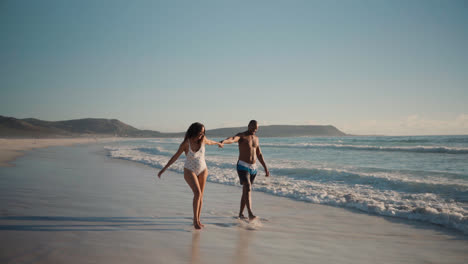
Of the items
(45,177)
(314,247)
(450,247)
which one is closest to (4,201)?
(45,177)

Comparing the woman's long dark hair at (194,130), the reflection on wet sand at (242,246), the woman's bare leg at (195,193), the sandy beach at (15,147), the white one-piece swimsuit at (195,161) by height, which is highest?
the woman's long dark hair at (194,130)

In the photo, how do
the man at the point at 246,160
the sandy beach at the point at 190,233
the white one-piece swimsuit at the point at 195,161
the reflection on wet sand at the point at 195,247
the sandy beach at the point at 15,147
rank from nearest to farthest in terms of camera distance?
the reflection on wet sand at the point at 195,247 → the sandy beach at the point at 190,233 → the white one-piece swimsuit at the point at 195,161 → the man at the point at 246,160 → the sandy beach at the point at 15,147

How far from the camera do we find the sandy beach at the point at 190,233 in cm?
351

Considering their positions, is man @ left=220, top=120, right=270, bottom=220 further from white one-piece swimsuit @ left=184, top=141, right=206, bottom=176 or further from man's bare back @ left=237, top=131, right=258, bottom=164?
white one-piece swimsuit @ left=184, top=141, right=206, bottom=176

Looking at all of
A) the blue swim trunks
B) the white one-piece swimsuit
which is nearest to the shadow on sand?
the white one-piece swimsuit

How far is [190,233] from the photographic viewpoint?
4.41 meters

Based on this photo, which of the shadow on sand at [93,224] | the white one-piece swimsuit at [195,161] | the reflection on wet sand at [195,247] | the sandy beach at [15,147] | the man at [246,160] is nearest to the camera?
the reflection on wet sand at [195,247]

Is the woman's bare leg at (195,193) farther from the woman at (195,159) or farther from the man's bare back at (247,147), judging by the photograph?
the man's bare back at (247,147)

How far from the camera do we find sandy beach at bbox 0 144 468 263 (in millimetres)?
3514

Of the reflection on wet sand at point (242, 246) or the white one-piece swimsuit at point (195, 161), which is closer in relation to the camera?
the reflection on wet sand at point (242, 246)

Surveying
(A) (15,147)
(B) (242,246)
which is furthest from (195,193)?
(A) (15,147)

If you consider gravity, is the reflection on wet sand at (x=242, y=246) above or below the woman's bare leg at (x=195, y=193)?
below

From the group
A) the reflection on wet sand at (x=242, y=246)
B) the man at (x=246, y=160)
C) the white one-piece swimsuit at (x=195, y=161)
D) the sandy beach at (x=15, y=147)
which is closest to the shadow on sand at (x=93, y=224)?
the reflection on wet sand at (x=242, y=246)

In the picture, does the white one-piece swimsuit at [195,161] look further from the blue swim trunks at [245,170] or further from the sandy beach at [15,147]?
the sandy beach at [15,147]
